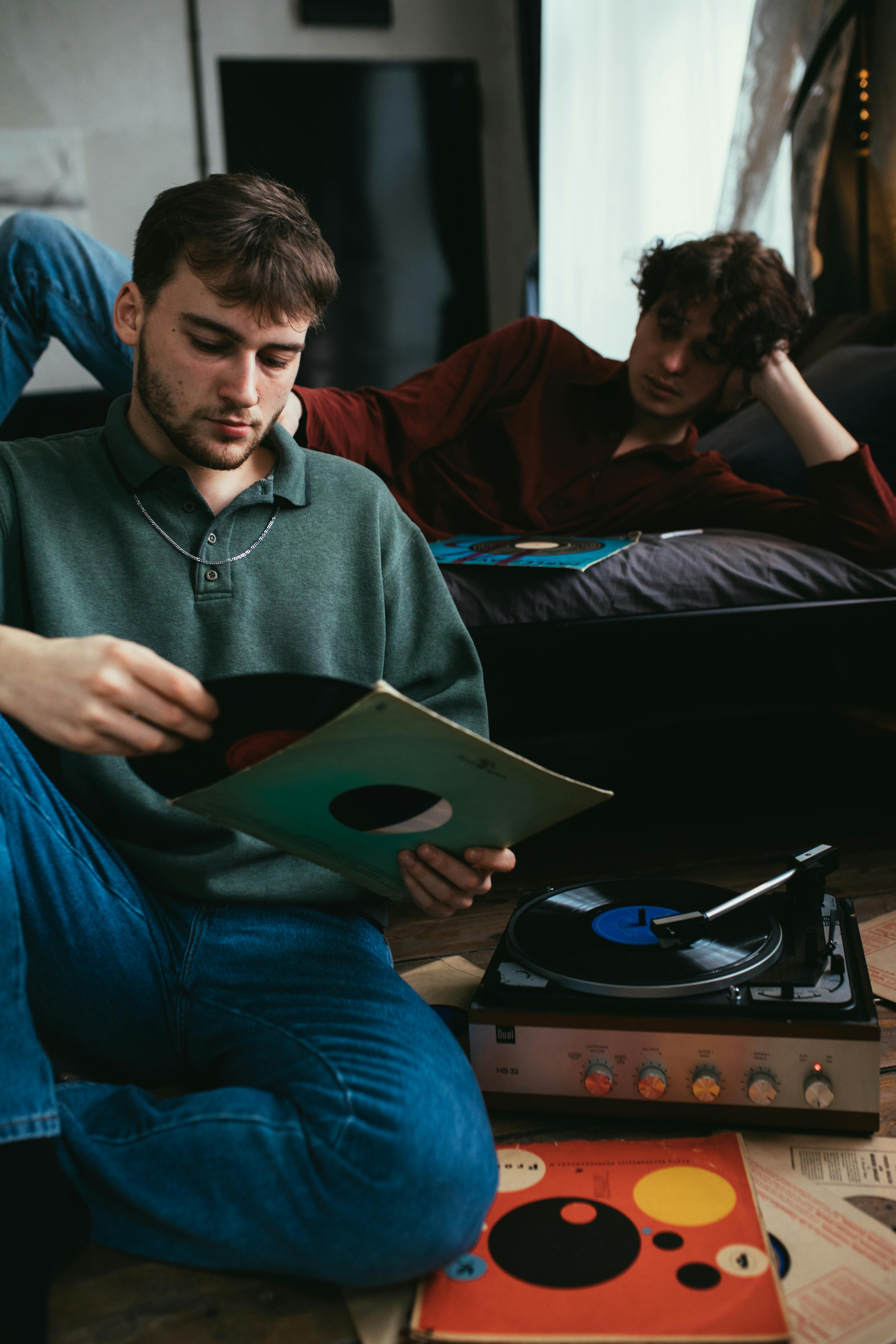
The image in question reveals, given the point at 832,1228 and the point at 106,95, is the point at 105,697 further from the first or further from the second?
the point at 106,95

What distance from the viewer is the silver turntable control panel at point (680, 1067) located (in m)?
0.94

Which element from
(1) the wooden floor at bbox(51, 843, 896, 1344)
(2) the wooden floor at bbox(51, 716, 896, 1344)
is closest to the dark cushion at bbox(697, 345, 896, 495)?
(2) the wooden floor at bbox(51, 716, 896, 1344)

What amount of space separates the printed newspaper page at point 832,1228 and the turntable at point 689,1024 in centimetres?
2

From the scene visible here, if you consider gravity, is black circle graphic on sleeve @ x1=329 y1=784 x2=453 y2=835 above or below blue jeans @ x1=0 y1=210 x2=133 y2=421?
below

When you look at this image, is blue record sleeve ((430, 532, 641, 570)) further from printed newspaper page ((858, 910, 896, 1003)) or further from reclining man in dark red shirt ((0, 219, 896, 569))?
printed newspaper page ((858, 910, 896, 1003))

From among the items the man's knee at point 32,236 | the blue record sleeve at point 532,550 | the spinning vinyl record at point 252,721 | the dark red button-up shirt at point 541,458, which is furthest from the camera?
the dark red button-up shirt at point 541,458

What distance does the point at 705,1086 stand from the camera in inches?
A: 37.4

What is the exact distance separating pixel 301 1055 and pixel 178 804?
24cm

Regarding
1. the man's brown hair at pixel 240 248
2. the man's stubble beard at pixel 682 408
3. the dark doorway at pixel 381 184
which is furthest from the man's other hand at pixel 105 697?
the dark doorway at pixel 381 184

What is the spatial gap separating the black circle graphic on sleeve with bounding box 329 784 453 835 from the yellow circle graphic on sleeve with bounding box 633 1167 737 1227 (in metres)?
0.36

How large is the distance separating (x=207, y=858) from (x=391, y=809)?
0.24 meters

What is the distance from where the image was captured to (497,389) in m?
1.81

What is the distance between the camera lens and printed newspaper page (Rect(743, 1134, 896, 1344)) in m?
0.76

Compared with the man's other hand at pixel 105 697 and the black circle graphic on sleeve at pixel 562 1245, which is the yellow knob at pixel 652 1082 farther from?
the man's other hand at pixel 105 697
